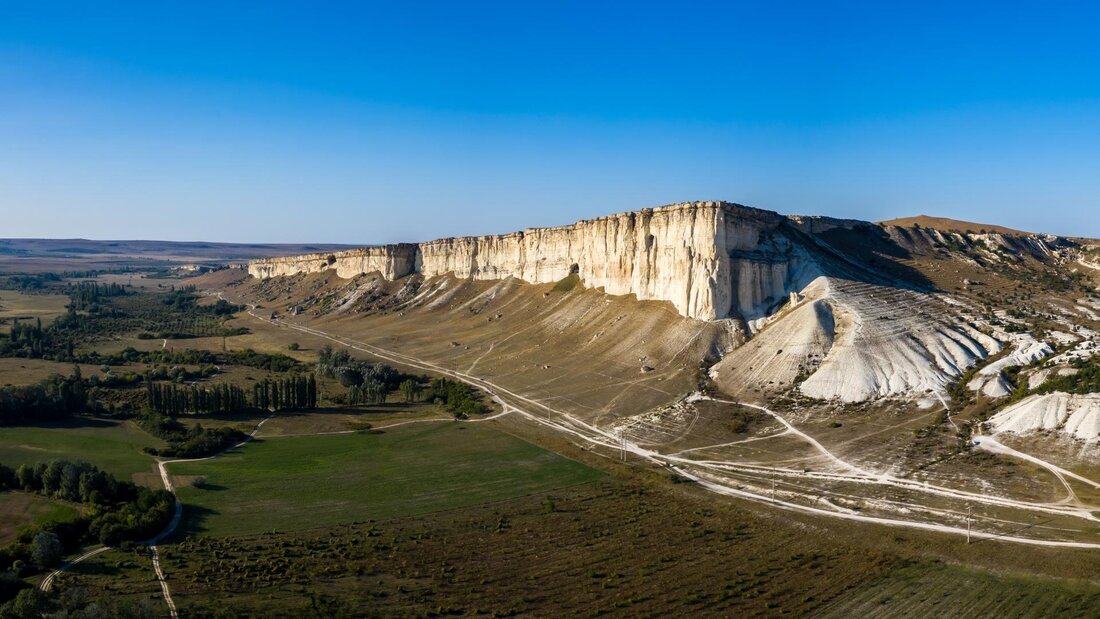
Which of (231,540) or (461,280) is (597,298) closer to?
(461,280)

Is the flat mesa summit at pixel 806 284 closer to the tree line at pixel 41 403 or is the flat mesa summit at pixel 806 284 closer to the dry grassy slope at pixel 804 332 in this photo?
the dry grassy slope at pixel 804 332

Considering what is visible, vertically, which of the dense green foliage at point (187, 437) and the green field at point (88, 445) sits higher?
the dense green foliage at point (187, 437)

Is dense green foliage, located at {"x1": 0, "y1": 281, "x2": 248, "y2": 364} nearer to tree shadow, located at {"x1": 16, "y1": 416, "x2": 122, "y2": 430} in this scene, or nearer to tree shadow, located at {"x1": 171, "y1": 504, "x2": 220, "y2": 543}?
tree shadow, located at {"x1": 16, "y1": 416, "x2": 122, "y2": 430}

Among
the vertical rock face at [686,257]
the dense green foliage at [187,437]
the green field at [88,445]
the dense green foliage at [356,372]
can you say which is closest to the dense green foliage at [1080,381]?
the vertical rock face at [686,257]

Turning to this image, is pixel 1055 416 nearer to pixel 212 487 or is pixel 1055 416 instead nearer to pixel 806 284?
pixel 806 284

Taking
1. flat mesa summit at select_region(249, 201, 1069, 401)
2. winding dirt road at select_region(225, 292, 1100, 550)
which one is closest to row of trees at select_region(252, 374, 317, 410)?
winding dirt road at select_region(225, 292, 1100, 550)
